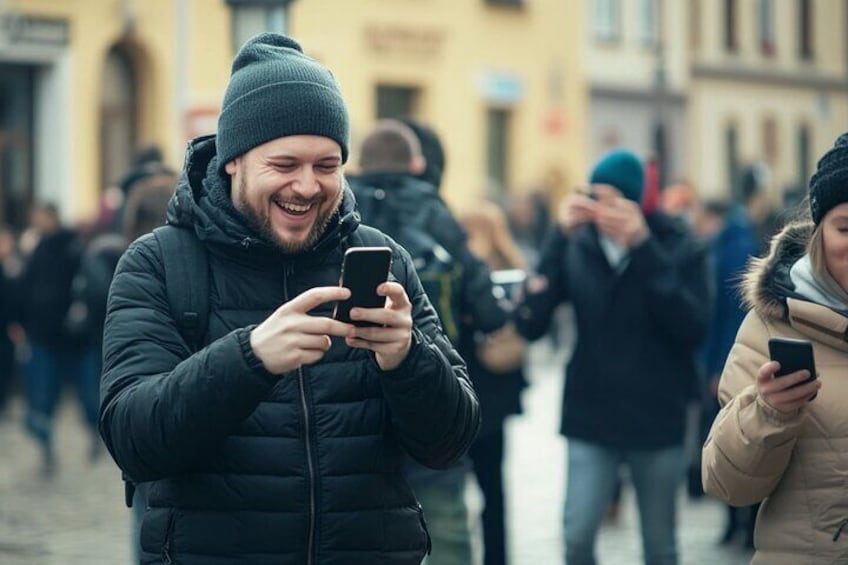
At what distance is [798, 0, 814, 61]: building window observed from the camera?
54.2 m

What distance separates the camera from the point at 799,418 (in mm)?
4836

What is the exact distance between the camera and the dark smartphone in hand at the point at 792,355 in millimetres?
4668

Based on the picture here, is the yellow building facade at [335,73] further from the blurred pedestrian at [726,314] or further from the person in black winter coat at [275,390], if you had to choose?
the person in black winter coat at [275,390]

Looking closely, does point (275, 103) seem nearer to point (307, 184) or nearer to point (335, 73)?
point (307, 184)

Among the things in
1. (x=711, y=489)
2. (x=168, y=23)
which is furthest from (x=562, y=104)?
(x=711, y=489)

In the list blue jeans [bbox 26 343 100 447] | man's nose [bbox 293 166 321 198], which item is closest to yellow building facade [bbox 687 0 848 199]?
blue jeans [bbox 26 343 100 447]

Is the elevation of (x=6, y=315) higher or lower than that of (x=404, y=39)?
lower

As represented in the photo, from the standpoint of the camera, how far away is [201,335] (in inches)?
177

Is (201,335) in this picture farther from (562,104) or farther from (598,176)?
(562,104)

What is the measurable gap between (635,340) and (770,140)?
141 feet

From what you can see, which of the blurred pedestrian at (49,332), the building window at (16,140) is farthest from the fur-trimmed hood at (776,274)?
the building window at (16,140)

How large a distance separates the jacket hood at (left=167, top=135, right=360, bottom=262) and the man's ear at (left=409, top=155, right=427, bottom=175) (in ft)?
12.5

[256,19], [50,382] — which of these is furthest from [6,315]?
[256,19]

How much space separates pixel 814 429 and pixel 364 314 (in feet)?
4.39
